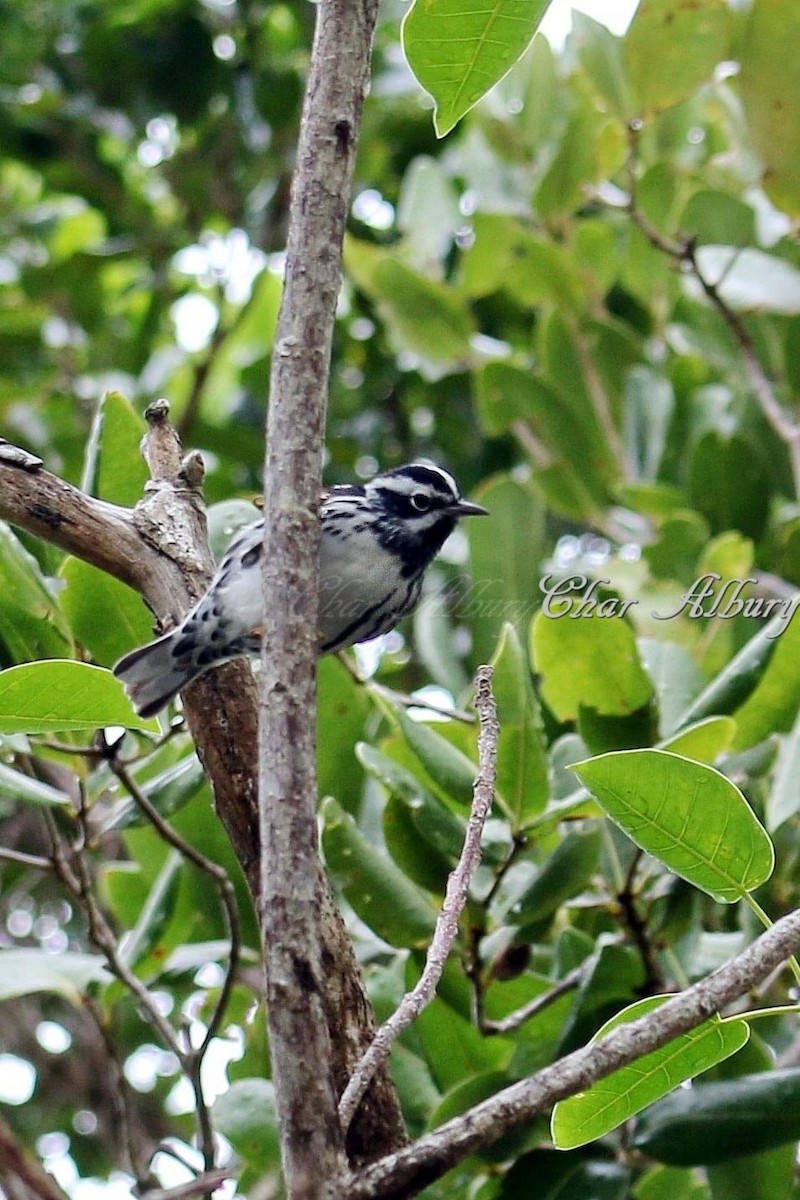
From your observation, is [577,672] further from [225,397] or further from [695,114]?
[225,397]

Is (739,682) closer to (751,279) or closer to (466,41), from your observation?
(466,41)

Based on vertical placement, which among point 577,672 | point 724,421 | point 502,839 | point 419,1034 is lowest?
point 419,1034

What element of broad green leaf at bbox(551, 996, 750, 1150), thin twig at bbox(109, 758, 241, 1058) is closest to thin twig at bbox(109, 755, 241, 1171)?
thin twig at bbox(109, 758, 241, 1058)

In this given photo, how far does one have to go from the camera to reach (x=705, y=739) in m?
2.37

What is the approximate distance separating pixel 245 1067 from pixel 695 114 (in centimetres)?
281

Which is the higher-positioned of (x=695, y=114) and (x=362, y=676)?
(x=695, y=114)

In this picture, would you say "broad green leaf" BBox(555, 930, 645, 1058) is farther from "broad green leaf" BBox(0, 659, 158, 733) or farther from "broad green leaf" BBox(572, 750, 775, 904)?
"broad green leaf" BBox(0, 659, 158, 733)

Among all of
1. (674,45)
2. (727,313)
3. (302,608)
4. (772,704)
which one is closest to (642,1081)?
(302,608)

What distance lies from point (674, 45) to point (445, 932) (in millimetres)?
2797

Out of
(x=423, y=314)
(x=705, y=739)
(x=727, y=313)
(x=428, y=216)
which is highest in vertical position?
(x=428, y=216)

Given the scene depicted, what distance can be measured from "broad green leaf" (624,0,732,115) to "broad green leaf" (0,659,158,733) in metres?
2.49

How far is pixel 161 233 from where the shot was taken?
5.37 metres

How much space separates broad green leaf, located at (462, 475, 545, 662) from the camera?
11.2 ft

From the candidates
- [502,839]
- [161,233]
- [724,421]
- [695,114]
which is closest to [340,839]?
[502,839]
